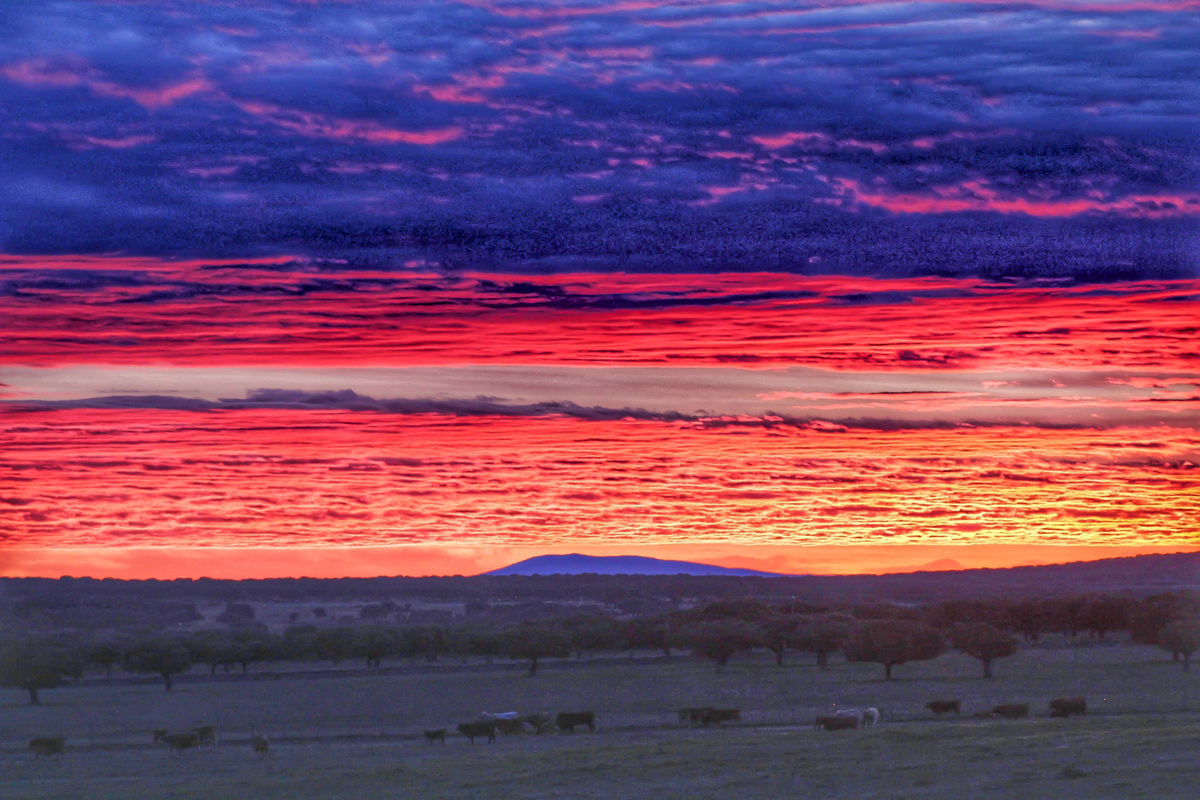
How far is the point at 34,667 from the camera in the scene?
62.2m

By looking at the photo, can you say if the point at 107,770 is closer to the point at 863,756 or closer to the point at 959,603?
the point at 863,756

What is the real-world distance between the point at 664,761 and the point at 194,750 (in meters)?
18.4

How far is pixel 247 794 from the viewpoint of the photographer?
2798cm

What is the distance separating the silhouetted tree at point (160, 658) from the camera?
69.7m

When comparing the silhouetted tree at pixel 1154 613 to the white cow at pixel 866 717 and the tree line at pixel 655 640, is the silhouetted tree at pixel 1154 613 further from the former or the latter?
the white cow at pixel 866 717

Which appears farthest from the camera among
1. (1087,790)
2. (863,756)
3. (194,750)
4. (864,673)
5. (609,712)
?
(864,673)

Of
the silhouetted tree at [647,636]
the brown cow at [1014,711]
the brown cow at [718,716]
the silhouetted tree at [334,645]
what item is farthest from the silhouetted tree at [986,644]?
the silhouetted tree at [334,645]

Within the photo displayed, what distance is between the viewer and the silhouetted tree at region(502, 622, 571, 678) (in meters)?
74.9

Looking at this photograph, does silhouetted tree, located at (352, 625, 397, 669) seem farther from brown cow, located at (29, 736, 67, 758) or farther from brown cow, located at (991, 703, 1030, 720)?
brown cow, located at (991, 703, 1030, 720)

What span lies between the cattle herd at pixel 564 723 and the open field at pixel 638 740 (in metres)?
0.69

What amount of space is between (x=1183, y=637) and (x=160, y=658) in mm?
60227

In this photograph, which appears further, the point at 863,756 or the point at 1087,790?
the point at 863,756

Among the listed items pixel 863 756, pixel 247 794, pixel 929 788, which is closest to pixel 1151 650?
pixel 863 756

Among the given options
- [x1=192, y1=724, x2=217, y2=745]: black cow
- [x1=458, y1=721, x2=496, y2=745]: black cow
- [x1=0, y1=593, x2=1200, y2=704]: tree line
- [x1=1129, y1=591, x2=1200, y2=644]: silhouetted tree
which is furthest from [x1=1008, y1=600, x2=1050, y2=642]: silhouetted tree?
[x1=192, y1=724, x2=217, y2=745]: black cow
